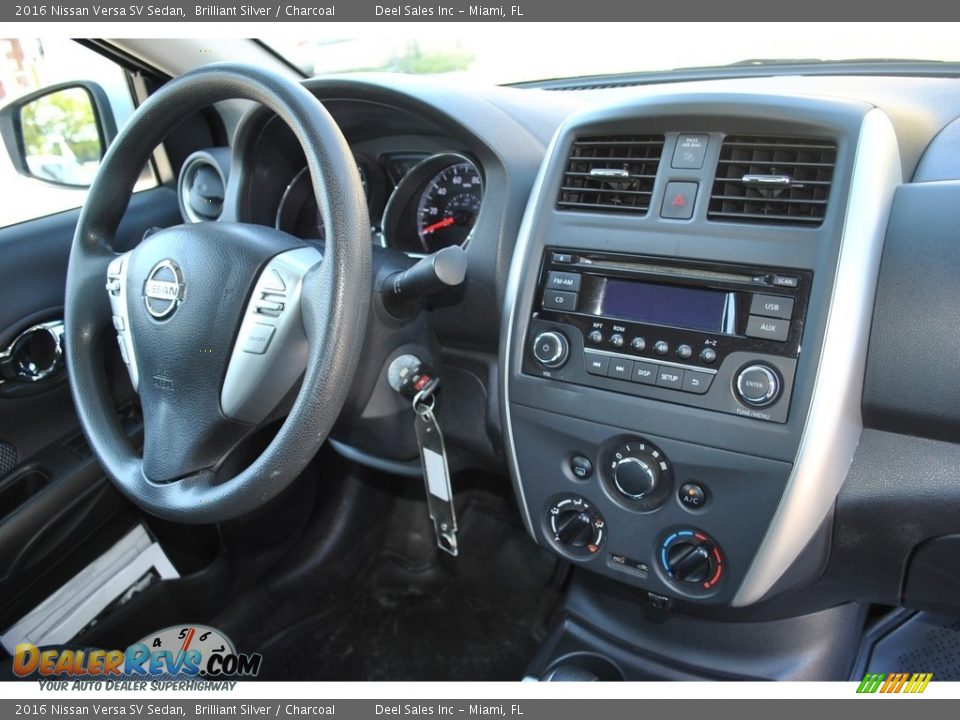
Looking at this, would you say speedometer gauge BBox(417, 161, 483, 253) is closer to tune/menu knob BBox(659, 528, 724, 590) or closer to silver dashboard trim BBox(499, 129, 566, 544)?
silver dashboard trim BBox(499, 129, 566, 544)

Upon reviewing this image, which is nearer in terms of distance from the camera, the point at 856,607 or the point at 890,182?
the point at 890,182

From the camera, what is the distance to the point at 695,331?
3.59 ft

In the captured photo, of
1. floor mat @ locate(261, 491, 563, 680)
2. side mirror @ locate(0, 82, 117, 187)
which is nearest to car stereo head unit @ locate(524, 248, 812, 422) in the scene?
floor mat @ locate(261, 491, 563, 680)

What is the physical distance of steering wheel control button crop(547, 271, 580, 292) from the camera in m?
1.20

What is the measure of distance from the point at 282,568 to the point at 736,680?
1159 millimetres

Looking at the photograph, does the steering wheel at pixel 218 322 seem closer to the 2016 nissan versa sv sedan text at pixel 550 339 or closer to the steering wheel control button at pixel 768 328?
the 2016 nissan versa sv sedan text at pixel 550 339

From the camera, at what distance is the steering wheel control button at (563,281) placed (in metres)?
1.20

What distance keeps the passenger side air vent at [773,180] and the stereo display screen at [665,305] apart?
0.38 ft

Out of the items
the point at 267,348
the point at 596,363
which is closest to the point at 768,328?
the point at 596,363

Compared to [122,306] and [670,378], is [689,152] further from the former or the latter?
[122,306]

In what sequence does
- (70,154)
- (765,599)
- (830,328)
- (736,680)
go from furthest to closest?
(70,154) < (736,680) < (765,599) < (830,328)

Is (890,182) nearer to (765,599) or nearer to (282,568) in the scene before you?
(765,599)

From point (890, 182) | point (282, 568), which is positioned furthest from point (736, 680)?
point (282, 568)

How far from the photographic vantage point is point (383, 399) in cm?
128
